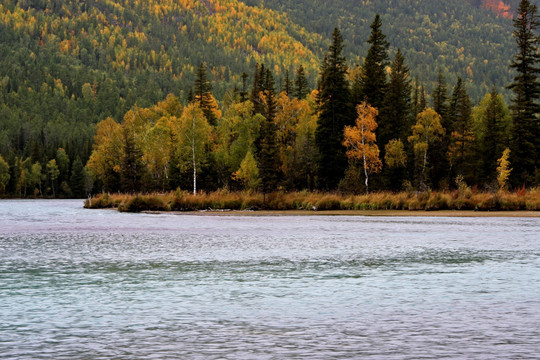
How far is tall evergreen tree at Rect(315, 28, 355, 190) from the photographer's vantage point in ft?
254

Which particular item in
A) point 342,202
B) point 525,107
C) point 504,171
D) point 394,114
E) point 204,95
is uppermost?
point 204,95

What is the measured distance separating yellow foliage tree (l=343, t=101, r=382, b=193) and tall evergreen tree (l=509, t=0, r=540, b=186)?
1685cm

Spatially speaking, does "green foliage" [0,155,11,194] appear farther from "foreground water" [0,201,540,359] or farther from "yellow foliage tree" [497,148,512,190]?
"foreground water" [0,201,540,359]

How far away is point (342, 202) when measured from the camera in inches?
2167

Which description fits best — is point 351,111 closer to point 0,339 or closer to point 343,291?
point 343,291

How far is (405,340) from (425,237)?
19.4 meters

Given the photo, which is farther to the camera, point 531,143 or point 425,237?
point 531,143

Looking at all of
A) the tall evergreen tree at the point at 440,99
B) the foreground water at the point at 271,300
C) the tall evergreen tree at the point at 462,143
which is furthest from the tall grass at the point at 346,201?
the tall evergreen tree at the point at 440,99

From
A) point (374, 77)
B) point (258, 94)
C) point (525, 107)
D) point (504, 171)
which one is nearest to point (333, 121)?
point (374, 77)

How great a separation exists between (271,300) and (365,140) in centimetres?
6452

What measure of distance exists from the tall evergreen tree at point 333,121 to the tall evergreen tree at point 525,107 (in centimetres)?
1996

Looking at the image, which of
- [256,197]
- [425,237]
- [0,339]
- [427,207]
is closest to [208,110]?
[256,197]

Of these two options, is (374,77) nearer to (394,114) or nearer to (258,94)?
(394,114)

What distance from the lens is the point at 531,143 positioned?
251 feet
